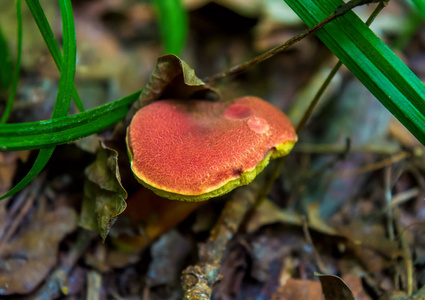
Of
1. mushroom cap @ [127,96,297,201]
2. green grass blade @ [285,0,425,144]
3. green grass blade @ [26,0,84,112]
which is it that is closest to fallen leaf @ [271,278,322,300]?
mushroom cap @ [127,96,297,201]

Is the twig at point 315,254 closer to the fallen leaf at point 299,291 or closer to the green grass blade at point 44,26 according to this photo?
the fallen leaf at point 299,291

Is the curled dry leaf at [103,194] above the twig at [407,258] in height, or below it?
below

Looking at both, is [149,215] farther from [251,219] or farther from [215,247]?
[251,219]

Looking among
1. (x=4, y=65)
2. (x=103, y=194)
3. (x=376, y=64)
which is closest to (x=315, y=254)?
(x=376, y=64)

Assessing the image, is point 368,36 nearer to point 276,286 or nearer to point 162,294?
point 276,286

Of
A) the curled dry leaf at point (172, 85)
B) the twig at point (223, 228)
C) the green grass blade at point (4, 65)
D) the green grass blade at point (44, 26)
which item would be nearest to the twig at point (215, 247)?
the twig at point (223, 228)

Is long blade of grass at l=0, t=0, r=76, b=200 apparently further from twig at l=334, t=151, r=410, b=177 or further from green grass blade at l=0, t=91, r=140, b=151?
twig at l=334, t=151, r=410, b=177
